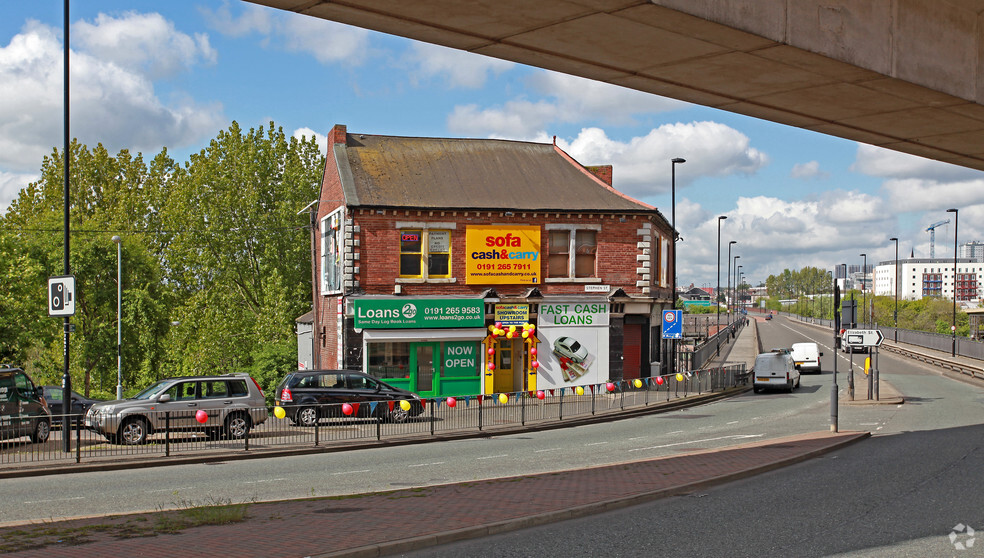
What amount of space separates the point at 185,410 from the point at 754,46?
17.2 m

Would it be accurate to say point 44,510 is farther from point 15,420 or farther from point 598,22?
point 598,22

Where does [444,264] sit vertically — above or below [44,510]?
above

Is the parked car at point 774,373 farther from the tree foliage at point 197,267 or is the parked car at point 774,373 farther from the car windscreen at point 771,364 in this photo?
the tree foliage at point 197,267

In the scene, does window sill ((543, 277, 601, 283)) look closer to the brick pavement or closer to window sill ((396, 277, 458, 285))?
window sill ((396, 277, 458, 285))

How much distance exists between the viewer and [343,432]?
22406 millimetres

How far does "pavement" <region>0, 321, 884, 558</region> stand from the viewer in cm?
916

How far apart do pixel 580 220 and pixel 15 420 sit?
2210cm

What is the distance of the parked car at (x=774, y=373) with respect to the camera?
37375mm

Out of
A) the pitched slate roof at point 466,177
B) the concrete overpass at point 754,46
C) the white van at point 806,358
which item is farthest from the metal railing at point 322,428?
the white van at point 806,358

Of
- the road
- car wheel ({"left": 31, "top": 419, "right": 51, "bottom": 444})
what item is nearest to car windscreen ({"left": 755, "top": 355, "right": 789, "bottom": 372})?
the road

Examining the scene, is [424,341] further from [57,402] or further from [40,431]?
[40,431]

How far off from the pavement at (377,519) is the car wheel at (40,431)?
9.28 meters

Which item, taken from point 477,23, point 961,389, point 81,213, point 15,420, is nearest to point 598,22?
point 477,23

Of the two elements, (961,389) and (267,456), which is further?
(961,389)
